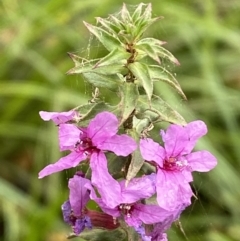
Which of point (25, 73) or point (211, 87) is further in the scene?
point (25, 73)

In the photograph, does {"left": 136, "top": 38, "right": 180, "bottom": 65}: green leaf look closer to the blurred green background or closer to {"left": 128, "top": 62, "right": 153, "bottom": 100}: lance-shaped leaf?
{"left": 128, "top": 62, "right": 153, "bottom": 100}: lance-shaped leaf

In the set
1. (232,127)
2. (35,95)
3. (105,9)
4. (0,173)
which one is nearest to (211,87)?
(232,127)

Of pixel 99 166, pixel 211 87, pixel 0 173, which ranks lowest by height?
pixel 0 173

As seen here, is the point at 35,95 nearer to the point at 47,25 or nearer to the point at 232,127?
the point at 47,25

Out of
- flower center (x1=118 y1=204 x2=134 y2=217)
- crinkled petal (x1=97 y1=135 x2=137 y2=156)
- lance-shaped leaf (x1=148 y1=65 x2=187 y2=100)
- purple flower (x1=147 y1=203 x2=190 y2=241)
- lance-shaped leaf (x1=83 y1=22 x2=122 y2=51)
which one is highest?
lance-shaped leaf (x1=83 y1=22 x2=122 y2=51)

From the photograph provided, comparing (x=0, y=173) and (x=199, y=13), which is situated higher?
(x=199, y=13)

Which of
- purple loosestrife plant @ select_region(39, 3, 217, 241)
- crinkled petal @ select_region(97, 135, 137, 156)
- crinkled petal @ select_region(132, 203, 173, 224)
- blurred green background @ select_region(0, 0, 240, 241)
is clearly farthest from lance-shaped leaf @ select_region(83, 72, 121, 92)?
blurred green background @ select_region(0, 0, 240, 241)

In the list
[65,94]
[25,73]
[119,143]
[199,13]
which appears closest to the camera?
[119,143]
